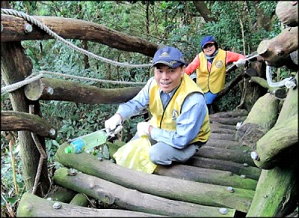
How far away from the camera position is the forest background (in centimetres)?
400

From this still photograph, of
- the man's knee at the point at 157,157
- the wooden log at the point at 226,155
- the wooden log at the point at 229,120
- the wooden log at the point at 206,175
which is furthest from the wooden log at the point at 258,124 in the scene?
the man's knee at the point at 157,157

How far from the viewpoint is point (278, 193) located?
1.98 m

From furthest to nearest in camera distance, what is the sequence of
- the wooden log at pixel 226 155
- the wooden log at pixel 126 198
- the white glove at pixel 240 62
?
the white glove at pixel 240 62, the wooden log at pixel 226 155, the wooden log at pixel 126 198

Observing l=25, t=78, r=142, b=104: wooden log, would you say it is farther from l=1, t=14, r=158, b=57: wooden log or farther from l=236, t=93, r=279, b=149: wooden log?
l=236, t=93, r=279, b=149: wooden log

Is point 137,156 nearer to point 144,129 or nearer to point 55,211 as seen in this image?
point 144,129

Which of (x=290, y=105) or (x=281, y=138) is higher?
(x=290, y=105)

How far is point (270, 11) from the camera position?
14.5 feet

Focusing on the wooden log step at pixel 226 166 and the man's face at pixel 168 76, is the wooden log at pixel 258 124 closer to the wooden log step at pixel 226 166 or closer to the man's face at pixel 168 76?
the wooden log step at pixel 226 166

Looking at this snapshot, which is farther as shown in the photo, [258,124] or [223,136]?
[223,136]

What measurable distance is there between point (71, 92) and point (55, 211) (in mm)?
1349

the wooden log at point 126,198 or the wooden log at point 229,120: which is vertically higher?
the wooden log at point 229,120

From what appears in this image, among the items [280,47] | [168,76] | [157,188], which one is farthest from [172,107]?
[280,47]

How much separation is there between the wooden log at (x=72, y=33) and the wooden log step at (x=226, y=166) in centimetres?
138

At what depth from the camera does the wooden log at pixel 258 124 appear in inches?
137
